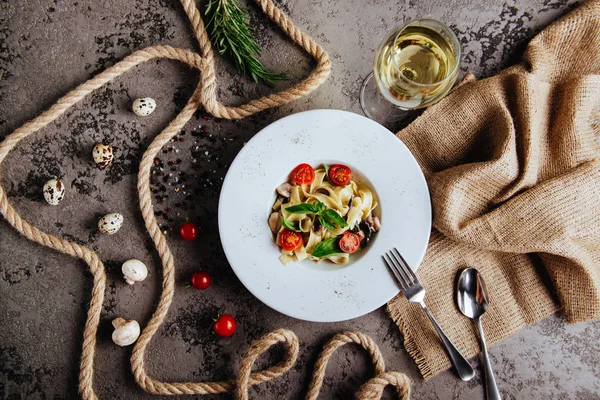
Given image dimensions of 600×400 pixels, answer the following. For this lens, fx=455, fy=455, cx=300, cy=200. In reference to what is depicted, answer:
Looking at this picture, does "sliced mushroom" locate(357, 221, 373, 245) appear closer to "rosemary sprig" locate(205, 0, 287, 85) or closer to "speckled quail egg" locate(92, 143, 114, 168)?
"rosemary sprig" locate(205, 0, 287, 85)

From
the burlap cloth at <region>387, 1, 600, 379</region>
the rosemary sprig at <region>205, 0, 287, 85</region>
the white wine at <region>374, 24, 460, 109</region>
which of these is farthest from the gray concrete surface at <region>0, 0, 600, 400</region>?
the white wine at <region>374, 24, 460, 109</region>

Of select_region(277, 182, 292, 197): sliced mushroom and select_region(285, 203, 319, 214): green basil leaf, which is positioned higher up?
select_region(277, 182, 292, 197): sliced mushroom

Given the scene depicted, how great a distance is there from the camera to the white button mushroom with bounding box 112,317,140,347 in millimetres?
2088

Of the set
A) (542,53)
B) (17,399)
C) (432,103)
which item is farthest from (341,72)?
(17,399)

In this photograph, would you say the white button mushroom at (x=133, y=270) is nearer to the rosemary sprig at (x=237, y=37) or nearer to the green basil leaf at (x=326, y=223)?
the green basil leaf at (x=326, y=223)

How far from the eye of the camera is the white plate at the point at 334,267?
197 centimetres

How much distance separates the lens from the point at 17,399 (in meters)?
2.17

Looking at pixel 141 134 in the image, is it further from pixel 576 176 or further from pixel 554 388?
pixel 554 388

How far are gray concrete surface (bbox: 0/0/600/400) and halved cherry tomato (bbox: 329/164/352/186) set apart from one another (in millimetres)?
390

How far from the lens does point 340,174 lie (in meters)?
2.04

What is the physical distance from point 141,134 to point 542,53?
1920 millimetres

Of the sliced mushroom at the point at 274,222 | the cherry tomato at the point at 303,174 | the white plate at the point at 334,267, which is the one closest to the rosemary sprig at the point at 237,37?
the white plate at the point at 334,267

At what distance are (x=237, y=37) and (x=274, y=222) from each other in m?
0.88

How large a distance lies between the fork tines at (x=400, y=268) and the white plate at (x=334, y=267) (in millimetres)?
25
